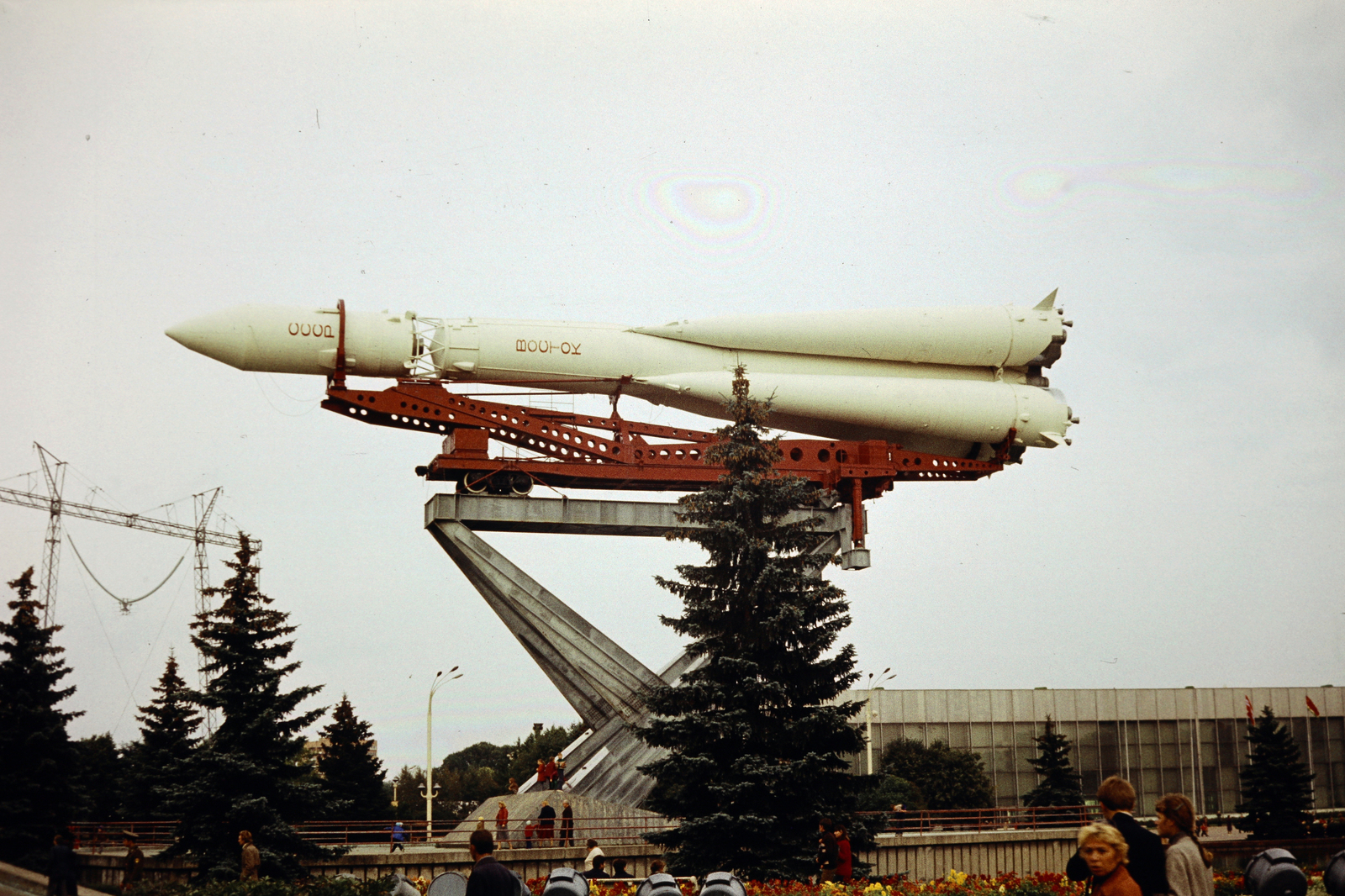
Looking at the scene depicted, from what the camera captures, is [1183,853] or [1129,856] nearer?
[1129,856]

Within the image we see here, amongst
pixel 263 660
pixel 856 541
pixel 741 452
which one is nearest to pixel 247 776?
pixel 263 660

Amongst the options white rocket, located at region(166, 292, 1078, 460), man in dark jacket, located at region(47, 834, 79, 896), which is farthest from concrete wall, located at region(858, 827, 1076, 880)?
man in dark jacket, located at region(47, 834, 79, 896)

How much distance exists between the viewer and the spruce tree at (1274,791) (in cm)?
2989

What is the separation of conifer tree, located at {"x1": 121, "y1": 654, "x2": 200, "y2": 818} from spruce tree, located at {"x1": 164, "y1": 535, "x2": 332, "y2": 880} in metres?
7.43

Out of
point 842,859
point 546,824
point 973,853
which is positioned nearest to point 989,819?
point 973,853

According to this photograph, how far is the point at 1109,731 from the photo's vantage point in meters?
→ 41.8

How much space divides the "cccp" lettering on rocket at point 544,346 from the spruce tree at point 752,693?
18.8 ft

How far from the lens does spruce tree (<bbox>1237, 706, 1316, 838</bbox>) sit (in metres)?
29.9

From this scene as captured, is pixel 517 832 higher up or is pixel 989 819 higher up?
pixel 517 832

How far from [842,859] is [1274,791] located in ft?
67.8

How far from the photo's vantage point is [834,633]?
17203 mm

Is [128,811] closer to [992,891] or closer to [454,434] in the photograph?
[454,434]

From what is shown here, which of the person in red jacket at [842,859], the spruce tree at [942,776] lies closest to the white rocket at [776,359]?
the person in red jacket at [842,859]

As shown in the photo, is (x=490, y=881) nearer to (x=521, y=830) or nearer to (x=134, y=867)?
(x=521, y=830)
